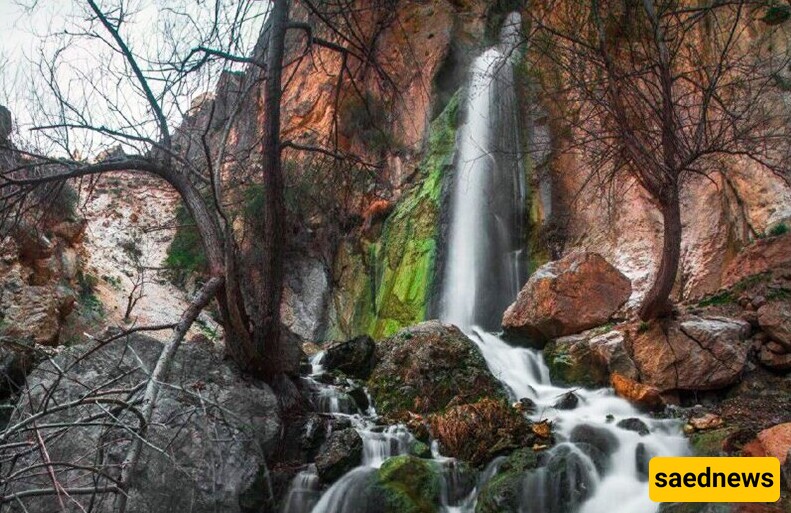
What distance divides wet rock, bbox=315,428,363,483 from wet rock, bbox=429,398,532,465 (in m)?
1.01

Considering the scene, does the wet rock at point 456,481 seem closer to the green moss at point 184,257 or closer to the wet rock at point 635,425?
the wet rock at point 635,425

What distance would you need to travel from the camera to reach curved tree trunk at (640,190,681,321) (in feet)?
23.0

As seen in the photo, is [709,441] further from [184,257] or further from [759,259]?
[184,257]

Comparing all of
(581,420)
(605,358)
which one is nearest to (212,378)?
(581,420)

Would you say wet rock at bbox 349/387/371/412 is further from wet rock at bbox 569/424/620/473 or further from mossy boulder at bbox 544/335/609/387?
mossy boulder at bbox 544/335/609/387

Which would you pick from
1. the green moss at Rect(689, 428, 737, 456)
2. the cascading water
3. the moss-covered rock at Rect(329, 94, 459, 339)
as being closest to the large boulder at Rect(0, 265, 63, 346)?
the moss-covered rock at Rect(329, 94, 459, 339)

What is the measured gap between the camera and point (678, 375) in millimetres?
7125

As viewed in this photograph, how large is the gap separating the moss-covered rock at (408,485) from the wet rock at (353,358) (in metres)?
2.92

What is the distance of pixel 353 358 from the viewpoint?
8586 millimetres

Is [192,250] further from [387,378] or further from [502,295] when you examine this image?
[387,378]

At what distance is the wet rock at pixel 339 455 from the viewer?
5688 mm

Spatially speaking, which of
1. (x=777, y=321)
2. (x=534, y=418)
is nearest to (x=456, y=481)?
(x=534, y=418)

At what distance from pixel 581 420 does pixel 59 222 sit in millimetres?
11644

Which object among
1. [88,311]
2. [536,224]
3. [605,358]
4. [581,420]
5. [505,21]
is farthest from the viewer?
[505,21]
